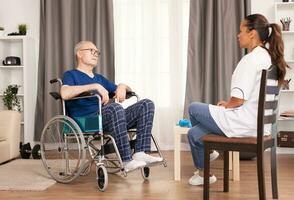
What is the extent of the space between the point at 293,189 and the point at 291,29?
7.71 feet

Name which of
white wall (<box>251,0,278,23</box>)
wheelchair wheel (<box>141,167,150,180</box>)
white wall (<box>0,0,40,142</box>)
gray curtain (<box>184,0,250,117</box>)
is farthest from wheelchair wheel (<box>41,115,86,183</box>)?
white wall (<box>251,0,278,23</box>)

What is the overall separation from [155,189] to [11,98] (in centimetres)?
255

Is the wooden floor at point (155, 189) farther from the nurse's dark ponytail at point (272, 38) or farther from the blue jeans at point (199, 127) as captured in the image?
the nurse's dark ponytail at point (272, 38)

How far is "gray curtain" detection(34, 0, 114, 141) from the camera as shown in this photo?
16.4 feet

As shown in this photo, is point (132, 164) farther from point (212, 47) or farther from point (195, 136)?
point (212, 47)

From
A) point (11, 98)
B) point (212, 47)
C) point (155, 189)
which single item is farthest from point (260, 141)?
point (11, 98)

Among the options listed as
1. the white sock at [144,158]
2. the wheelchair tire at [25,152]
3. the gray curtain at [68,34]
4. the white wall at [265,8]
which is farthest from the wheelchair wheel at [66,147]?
the white wall at [265,8]

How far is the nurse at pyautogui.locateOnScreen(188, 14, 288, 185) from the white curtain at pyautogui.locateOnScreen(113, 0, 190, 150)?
91.0 inches

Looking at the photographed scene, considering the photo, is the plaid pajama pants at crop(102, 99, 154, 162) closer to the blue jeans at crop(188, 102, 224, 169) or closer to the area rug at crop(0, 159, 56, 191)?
the blue jeans at crop(188, 102, 224, 169)

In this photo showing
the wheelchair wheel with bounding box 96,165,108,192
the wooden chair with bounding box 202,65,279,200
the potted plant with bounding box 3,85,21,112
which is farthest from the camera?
the potted plant with bounding box 3,85,21,112

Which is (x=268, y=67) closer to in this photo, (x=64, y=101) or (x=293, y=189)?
(x=293, y=189)

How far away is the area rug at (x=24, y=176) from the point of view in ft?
10.2

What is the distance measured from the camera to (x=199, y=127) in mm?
2918

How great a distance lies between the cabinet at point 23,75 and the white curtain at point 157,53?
97 cm
